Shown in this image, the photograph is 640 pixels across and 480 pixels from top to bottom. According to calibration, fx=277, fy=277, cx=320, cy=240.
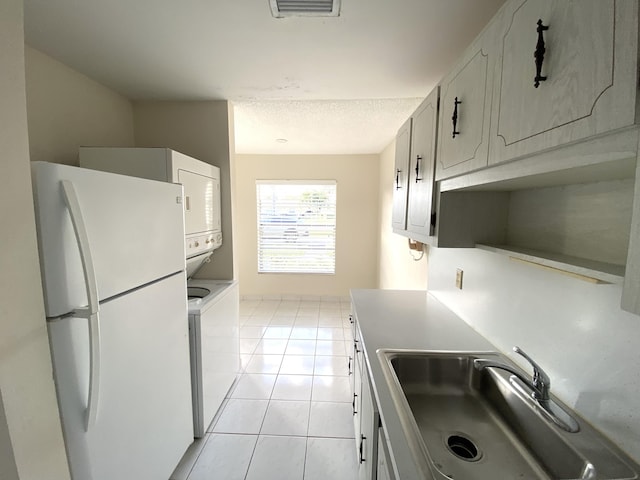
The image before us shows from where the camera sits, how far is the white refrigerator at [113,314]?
0.90m

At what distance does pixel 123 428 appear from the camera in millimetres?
1152

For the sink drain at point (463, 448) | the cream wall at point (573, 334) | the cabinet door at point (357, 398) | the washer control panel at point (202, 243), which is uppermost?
the washer control panel at point (202, 243)

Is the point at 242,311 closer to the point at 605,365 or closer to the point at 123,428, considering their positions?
the point at 123,428

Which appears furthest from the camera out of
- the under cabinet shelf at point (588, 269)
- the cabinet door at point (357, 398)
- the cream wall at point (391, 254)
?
the cream wall at point (391, 254)

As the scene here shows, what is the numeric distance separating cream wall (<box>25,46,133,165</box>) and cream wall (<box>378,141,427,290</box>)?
9.13 ft

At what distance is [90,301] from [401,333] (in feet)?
4.52

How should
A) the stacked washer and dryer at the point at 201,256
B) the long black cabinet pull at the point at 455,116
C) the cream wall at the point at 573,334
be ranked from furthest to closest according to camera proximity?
the stacked washer and dryer at the point at 201,256 → the long black cabinet pull at the point at 455,116 → the cream wall at the point at 573,334

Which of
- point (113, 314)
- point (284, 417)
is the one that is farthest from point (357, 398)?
point (113, 314)

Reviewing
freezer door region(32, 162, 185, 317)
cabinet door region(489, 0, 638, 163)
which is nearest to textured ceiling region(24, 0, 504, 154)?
cabinet door region(489, 0, 638, 163)

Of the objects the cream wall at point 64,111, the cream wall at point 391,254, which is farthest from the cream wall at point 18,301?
the cream wall at point 391,254

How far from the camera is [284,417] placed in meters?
2.11

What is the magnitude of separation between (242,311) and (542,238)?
394cm

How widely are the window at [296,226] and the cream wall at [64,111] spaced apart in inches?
94.6

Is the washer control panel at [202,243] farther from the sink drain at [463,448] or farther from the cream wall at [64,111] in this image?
the sink drain at [463,448]
